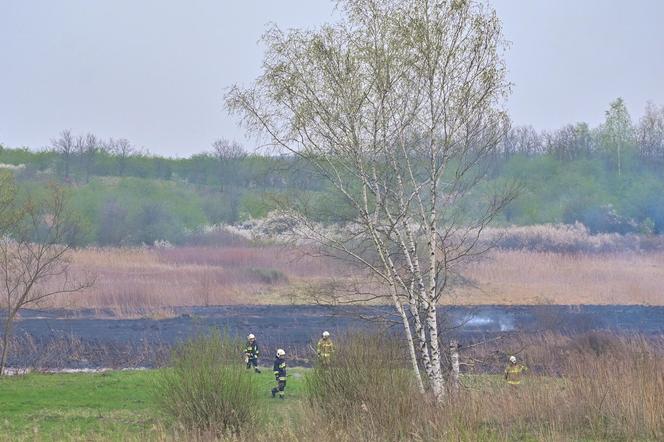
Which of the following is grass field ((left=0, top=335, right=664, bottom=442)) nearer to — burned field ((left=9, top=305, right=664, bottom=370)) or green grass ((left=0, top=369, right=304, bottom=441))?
green grass ((left=0, top=369, right=304, bottom=441))

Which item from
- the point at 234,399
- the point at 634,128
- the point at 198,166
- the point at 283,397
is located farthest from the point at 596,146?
the point at 234,399

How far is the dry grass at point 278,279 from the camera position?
132 ft

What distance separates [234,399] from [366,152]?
4.86 metres

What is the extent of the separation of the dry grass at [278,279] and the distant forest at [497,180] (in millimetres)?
8006

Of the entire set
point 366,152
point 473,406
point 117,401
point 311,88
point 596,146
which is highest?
point 596,146

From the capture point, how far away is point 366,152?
15.8 m

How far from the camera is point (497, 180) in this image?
53.6 meters

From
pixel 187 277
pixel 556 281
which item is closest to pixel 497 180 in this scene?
pixel 556 281

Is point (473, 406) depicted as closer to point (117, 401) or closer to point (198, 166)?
point (117, 401)

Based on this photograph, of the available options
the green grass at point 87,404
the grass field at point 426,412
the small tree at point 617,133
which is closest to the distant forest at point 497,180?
the small tree at point 617,133

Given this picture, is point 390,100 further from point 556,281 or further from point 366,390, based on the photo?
point 556,281

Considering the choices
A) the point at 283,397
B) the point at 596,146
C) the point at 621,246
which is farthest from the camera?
the point at 596,146

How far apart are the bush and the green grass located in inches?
16.3

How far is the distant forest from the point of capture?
61.4 m
